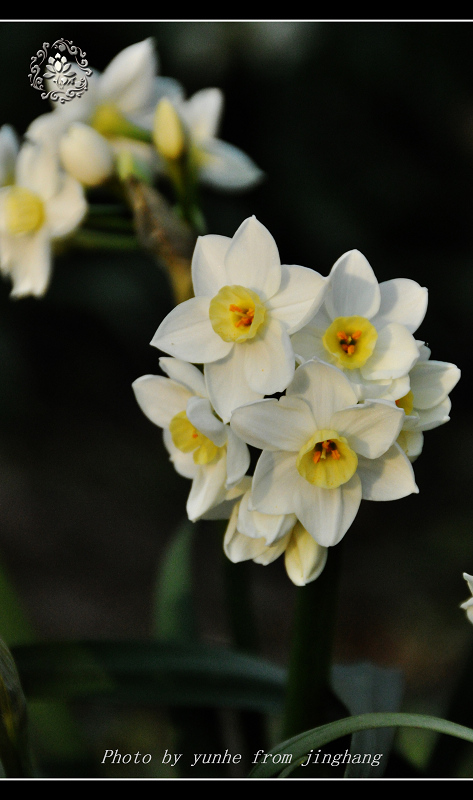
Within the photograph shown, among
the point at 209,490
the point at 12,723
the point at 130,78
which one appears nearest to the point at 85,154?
the point at 130,78

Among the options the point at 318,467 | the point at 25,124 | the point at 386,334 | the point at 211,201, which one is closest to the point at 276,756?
the point at 318,467

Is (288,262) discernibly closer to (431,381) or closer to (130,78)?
(130,78)

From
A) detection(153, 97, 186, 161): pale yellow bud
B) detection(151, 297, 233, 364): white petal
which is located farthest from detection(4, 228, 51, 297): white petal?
detection(151, 297, 233, 364): white petal

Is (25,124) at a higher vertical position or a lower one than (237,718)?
higher

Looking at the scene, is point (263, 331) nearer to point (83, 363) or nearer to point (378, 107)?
point (378, 107)

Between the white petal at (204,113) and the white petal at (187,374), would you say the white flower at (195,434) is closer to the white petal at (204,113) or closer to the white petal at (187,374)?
the white petal at (187,374)

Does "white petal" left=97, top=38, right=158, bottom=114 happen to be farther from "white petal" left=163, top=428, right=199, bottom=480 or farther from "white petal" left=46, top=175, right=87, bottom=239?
"white petal" left=163, top=428, right=199, bottom=480
